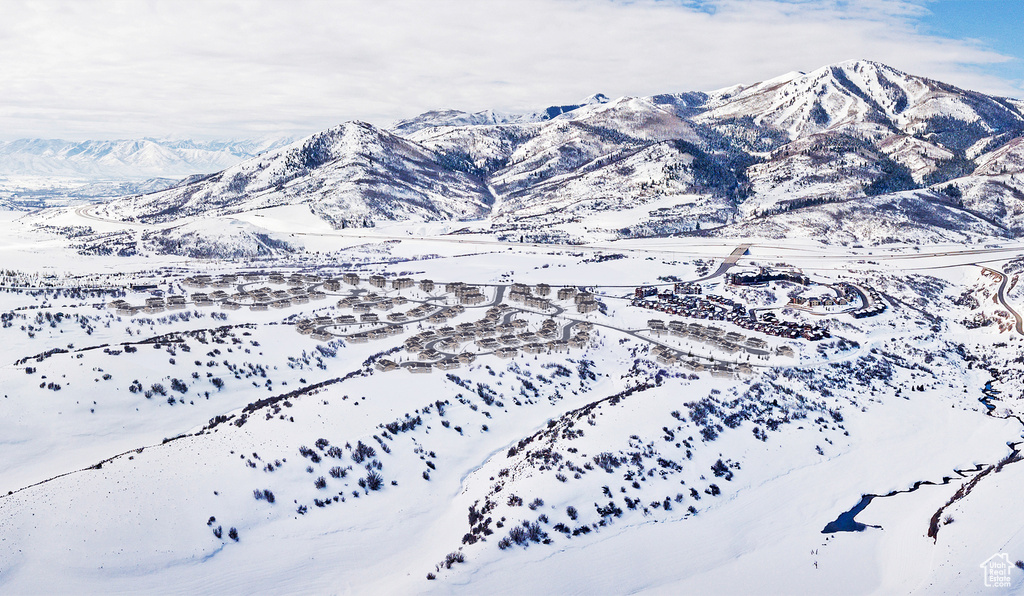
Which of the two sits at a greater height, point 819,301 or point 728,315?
point 819,301

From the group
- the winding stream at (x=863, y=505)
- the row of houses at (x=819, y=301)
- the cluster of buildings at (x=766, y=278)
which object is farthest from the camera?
the cluster of buildings at (x=766, y=278)

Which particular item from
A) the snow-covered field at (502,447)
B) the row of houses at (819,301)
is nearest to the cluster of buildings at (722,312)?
the snow-covered field at (502,447)

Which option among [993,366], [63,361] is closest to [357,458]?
[63,361]

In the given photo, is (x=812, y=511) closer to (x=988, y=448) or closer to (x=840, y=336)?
(x=988, y=448)

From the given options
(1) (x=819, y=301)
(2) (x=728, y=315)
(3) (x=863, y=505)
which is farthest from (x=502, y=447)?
(1) (x=819, y=301)

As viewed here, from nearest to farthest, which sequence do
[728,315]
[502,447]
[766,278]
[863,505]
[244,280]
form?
[863,505], [502,447], [728,315], [244,280], [766,278]

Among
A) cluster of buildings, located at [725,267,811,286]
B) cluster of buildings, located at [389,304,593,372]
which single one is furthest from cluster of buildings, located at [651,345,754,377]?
cluster of buildings, located at [725,267,811,286]

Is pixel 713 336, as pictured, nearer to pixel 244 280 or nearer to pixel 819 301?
pixel 819 301

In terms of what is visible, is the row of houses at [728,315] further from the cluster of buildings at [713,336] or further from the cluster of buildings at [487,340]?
the cluster of buildings at [487,340]
